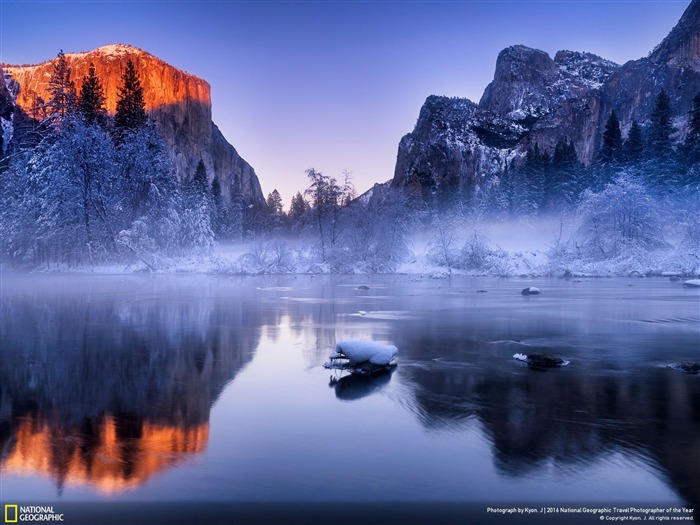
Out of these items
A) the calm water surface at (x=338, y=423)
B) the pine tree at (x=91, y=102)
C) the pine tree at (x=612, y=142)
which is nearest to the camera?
the calm water surface at (x=338, y=423)

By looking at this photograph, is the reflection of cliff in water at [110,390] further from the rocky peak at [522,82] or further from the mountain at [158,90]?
the rocky peak at [522,82]

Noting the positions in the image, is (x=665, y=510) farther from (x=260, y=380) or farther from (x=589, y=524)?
(x=260, y=380)

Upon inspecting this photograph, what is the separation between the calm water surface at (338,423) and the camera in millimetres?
4152

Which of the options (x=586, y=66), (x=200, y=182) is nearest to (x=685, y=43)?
(x=586, y=66)

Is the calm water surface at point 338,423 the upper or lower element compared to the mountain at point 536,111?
lower

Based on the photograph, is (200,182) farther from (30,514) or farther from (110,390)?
(30,514)

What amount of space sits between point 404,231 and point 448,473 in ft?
184

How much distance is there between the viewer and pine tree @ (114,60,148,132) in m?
59.7

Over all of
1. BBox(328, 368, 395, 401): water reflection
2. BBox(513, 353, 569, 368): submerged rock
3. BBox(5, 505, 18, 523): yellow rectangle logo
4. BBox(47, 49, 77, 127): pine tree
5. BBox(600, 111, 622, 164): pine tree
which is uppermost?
BBox(47, 49, 77, 127): pine tree

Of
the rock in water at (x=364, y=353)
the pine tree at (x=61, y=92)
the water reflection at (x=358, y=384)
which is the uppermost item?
the pine tree at (x=61, y=92)

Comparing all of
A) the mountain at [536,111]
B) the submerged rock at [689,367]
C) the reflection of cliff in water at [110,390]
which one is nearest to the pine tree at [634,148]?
the mountain at [536,111]

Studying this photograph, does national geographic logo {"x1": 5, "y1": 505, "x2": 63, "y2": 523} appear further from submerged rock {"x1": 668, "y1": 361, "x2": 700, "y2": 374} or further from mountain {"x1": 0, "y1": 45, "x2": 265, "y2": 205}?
mountain {"x1": 0, "y1": 45, "x2": 265, "y2": 205}

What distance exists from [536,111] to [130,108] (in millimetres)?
129073

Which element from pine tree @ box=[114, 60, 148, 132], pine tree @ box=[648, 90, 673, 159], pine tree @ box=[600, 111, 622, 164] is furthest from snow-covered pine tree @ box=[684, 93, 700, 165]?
pine tree @ box=[114, 60, 148, 132]
